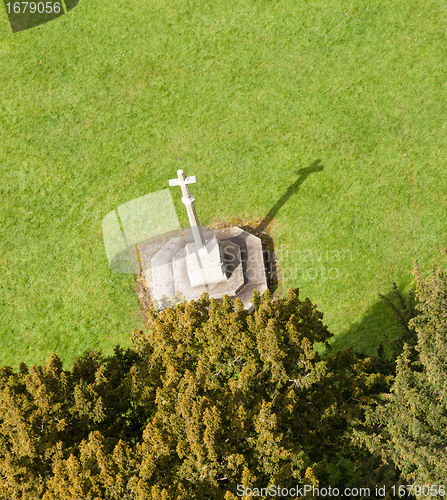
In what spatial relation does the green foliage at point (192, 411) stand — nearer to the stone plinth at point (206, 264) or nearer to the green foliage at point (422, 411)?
the green foliage at point (422, 411)

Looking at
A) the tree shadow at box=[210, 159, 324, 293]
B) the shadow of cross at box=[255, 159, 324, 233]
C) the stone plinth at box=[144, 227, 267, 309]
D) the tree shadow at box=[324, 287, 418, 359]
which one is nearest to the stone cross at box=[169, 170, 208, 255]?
the stone plinth at box=[144, 227, 267, 309]

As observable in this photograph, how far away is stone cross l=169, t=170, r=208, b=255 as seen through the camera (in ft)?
63.7

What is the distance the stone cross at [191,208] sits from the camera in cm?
1941

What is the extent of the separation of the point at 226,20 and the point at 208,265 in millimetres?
17944

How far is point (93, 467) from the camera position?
15742mm

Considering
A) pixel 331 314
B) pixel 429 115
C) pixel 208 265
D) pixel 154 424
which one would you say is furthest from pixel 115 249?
pixel 429 115

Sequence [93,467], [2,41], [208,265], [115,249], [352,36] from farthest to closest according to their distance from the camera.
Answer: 1. [2,41]
2. [352,36]
3. [115,249]
4. [208,265]
5. [93,467]

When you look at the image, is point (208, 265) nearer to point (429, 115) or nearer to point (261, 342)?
point (261, 342)

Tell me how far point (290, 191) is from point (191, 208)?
9.81 metres

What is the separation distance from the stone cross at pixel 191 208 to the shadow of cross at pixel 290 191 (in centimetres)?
528

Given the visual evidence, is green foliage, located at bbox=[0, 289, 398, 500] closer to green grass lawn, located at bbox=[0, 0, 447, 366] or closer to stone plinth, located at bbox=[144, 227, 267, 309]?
stone plinth, located at bbox=[144, 227, 267, 309]

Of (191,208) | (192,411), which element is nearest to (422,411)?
(192,411)

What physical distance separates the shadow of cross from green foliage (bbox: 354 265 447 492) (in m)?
11.2

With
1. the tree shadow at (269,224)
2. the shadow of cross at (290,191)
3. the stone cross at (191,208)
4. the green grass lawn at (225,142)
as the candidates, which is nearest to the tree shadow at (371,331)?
the green grass lawn at (225,142)
